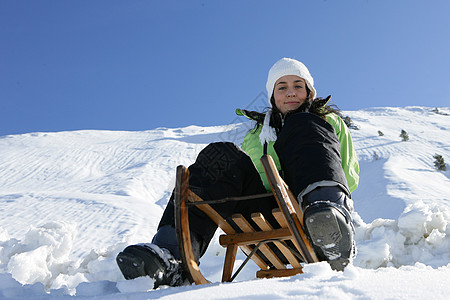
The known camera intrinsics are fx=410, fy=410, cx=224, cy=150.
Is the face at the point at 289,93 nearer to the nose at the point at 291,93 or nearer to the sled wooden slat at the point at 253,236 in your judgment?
the nose at the point at 291,93

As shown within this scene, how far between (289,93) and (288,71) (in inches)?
5.3

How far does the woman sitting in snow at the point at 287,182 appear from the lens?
1146 mm

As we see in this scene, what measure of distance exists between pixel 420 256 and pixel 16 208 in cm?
475

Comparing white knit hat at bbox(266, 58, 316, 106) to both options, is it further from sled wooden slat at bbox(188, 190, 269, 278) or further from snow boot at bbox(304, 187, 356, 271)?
snow boot at bbox(304, 187, 356, 271)

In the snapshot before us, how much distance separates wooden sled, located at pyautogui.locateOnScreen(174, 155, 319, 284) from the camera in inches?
47.4

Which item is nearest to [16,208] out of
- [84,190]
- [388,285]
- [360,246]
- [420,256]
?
[84,190]

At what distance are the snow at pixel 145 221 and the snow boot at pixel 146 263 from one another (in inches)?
1.3

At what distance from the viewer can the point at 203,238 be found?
55.6 inches

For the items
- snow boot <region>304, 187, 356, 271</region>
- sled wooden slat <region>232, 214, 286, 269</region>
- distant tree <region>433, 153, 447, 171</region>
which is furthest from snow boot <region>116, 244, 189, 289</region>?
distant tree <region>433, 153, 447, 171</region>

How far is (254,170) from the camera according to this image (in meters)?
1.52

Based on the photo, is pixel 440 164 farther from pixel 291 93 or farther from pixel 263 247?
pixel 263 247

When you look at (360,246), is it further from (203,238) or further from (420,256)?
(203,238)

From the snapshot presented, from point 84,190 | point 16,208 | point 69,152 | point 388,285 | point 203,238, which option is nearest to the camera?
point 388,285

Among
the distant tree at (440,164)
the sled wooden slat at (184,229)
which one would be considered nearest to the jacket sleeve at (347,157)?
the sled wooden slat at (184,229)
